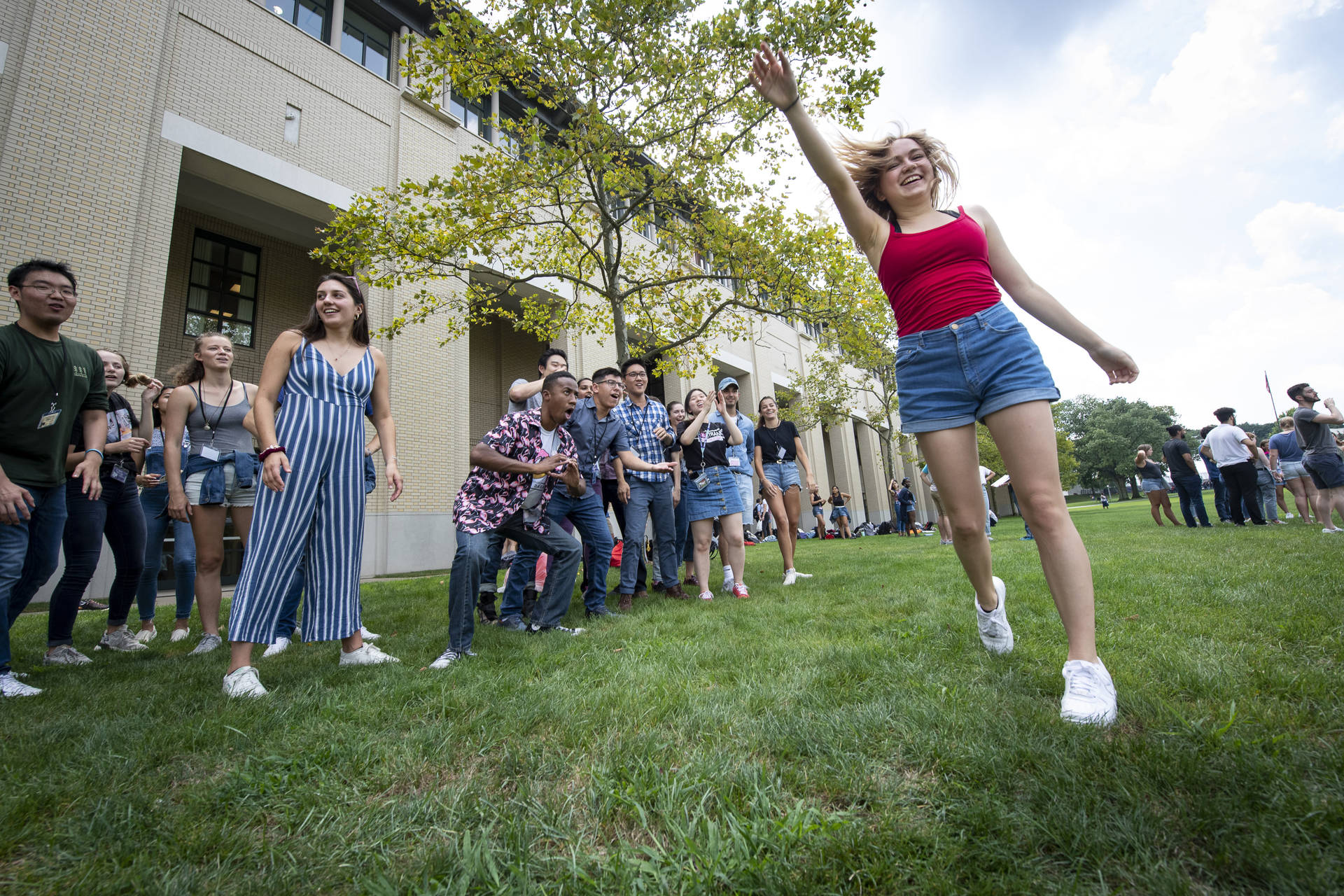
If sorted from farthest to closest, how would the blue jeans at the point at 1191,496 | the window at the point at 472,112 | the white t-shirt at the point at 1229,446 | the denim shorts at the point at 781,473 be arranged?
the window at the point at 472,112 → the blue jeans at the point at 1191,496 → the white t-shirt at the point at 1229,446 → the denim shorts at the point at 781,473

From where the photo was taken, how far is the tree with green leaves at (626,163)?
761 cm

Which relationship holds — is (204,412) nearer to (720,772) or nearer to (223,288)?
(720,772)

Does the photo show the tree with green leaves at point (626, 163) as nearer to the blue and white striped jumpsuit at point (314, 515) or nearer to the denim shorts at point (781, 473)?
the denim shorts at point (781, 473)

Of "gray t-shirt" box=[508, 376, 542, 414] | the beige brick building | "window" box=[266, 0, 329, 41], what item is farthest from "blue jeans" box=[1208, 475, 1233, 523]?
"window" box=[266, 0, 329, 41]

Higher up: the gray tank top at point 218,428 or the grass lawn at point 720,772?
the gray tank top at point 218,428

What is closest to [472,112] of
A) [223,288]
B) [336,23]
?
[336,23]

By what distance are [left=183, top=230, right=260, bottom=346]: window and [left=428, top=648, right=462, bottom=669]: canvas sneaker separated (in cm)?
1330

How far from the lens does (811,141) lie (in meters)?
2.39

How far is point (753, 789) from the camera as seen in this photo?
1554 mm

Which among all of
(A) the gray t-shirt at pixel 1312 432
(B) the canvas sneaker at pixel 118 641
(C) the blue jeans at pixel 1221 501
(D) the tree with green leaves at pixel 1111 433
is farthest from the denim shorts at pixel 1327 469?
(D) the tree with green leaves at pixel 1111 433

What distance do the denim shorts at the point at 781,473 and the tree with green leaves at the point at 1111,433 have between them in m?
67.8

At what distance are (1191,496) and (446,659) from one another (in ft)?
42.1

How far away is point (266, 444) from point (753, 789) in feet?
9.28

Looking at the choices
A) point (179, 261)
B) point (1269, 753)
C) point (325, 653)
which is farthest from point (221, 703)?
point (179, 261)
